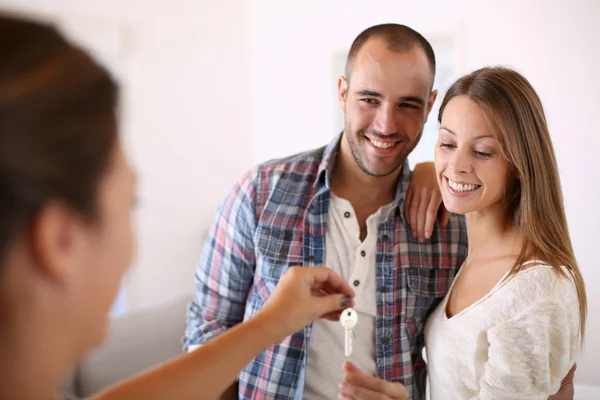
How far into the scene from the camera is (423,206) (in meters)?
1.47

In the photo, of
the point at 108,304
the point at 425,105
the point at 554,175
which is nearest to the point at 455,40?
the point at 425,105

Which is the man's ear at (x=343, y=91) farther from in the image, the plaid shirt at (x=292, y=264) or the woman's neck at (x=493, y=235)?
the woman's neck at (x=493, y=235)

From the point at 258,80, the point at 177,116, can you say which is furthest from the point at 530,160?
the point at 258,80

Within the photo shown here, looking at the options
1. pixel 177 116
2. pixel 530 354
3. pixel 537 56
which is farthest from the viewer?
pixel 177 116

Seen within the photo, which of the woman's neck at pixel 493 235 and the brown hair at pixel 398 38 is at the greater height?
the brown hair at pixel 398 38

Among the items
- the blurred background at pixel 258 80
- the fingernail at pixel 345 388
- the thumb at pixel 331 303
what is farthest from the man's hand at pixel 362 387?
the blurred background at pixel 258 80

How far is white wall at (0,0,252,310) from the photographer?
341 cm

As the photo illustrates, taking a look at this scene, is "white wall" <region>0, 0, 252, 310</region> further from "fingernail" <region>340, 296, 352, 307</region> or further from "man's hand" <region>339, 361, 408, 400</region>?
"man's hand" <region>339, 361, 408, 400</region>

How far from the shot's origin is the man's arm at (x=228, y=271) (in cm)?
147

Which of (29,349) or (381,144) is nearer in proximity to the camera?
(29,349)

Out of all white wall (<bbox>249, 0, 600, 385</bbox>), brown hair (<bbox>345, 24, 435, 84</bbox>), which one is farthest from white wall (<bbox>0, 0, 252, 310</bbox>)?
brown hair (<bbox>345, 24, 435, 84</bbox>)

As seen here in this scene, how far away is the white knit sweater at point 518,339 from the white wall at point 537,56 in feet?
6.56

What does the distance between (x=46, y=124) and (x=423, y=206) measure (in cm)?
116

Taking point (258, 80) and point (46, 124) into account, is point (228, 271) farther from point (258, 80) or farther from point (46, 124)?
point (258, 80)
